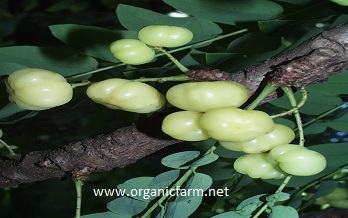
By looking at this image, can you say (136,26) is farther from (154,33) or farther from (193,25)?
(154,33)

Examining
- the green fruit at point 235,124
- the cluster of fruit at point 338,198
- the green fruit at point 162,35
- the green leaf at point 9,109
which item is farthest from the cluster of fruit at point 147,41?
the cluster of fruit at point 338,198

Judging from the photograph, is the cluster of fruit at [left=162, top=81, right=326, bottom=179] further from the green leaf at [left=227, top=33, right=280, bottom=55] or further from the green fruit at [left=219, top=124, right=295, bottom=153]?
the green leaf at [left=227, top=33, right=280, bottom=55]

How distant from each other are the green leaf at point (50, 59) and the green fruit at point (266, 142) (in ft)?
1.42

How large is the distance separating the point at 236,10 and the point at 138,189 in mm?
351

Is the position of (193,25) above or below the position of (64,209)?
above

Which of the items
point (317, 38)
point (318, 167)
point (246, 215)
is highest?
point (317, 38)

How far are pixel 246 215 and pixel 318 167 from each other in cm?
12

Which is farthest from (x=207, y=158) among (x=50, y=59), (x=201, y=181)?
(x=50, y=59)

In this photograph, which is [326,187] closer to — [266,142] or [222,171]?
[222,171]

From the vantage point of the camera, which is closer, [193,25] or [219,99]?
[219,99]

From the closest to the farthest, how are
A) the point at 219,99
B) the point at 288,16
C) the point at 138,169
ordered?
the point at 219,99
the point at 288,16
the point at 138,169

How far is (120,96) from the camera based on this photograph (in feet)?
2.08

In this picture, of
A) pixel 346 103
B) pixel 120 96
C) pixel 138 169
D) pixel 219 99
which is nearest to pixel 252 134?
pixel 219 99

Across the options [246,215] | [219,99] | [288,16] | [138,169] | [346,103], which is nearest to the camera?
[219,99]
